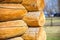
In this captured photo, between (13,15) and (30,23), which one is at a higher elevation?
(13,15)

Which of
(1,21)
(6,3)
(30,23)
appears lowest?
(30,23)

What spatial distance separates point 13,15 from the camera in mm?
1107

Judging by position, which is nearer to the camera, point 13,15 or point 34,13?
point 13,15

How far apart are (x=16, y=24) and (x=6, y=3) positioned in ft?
0.55

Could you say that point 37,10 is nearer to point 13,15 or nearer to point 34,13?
point 34,13

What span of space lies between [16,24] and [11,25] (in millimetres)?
46

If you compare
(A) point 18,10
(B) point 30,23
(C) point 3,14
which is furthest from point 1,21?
(B) point 30,23

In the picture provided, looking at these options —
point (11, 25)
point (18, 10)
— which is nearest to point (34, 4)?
point (18, 10)

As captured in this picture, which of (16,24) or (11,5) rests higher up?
(11,5)

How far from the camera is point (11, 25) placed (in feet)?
3.58

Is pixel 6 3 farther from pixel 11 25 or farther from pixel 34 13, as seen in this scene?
pixel 34 13

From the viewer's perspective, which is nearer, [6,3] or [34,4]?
[6,3]

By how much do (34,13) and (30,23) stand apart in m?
0.09

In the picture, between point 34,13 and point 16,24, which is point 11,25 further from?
point 34,13
